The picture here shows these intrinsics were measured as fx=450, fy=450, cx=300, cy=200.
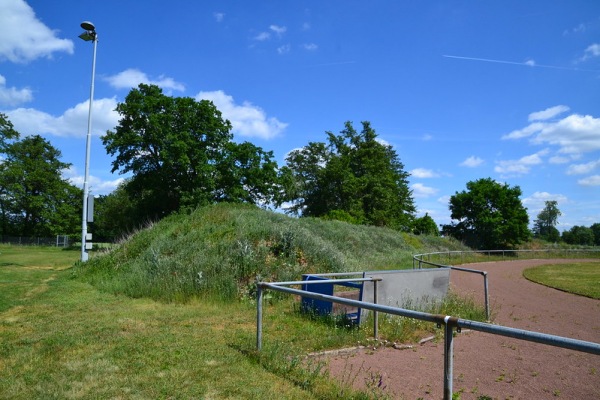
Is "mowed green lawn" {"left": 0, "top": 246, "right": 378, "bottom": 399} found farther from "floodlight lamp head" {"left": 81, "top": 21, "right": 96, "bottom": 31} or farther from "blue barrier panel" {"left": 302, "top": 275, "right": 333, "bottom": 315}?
"floodlight lamp head" {"left": 81, "top": 21, "right": 96, "bottom": 31}

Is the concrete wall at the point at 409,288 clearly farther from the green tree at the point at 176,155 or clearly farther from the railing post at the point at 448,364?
the green tree at the point at 176,155

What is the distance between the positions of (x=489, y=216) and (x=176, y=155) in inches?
1584

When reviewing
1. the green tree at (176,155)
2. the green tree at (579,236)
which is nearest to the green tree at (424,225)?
the green tree at (176,155)

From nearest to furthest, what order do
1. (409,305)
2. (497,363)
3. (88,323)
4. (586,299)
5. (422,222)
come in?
(497,363), (88,323), (409,305), (586,299), (422,222)

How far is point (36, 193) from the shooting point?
2640 inches

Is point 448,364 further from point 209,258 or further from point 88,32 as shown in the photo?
point 88,32

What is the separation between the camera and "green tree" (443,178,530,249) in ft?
186

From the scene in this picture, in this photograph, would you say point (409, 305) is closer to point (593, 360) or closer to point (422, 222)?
point (593, 360)

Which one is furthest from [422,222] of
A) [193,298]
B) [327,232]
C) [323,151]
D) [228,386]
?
[228,386]

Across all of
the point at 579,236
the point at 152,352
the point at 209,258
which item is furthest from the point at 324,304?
the point at 579,236

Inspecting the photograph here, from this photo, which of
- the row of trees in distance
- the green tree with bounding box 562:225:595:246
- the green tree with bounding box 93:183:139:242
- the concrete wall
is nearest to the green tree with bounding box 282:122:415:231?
the row of trees in distance

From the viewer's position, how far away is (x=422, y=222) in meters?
69.9

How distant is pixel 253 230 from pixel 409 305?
676 cm

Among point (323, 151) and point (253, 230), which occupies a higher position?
point (323, 151)
